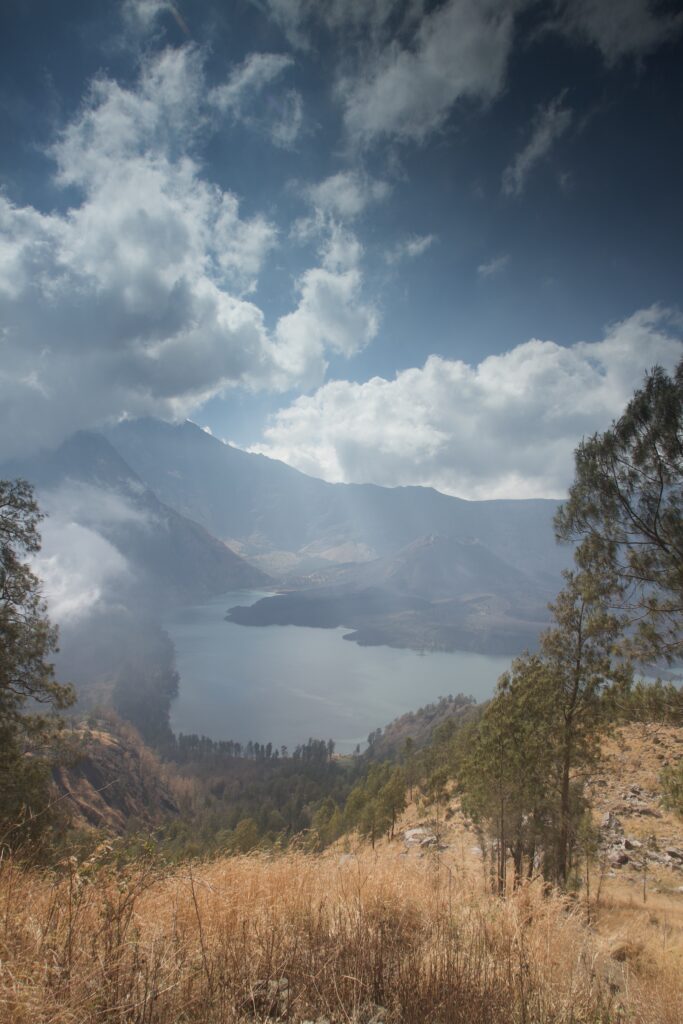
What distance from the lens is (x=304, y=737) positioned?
142 metres

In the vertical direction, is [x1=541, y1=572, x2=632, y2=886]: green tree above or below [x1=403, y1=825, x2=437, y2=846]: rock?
above

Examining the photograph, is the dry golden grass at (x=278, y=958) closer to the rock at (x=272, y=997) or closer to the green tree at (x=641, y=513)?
the rock at (x=272, y=997)

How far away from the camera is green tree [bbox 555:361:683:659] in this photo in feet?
25.7

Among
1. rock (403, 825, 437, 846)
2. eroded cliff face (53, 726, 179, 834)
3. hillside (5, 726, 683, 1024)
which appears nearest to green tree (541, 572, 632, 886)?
hillside (5, 726, 683, 1024)

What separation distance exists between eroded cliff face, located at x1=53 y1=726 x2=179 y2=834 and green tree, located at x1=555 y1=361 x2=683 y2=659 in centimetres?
8154

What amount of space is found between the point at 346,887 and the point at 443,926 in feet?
4.24

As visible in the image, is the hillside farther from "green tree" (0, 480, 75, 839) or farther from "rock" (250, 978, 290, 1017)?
"green tree" (0, 480, 75, 839)

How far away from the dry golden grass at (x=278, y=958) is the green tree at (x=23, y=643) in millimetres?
6351

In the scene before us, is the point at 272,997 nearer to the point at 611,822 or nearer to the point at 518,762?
the point at 518,762

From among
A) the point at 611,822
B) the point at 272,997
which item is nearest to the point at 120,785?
the point at 611,822

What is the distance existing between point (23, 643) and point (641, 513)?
12954 millimetres

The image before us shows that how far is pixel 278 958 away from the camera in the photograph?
11.0 feet

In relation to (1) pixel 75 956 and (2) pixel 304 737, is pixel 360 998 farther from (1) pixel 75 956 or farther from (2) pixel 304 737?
(2) pixel 304 737

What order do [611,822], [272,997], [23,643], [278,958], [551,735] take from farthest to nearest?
[611,822] < [551,735] < [23,643] < [278,958] < [272,997]
